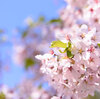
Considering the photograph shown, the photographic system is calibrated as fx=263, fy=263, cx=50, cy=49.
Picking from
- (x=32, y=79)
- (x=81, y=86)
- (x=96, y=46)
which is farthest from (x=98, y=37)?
(x=32, y=79)

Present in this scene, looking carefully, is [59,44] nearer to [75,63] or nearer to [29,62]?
[75,63]

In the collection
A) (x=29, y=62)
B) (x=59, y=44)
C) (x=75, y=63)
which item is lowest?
(x=75, y=63)

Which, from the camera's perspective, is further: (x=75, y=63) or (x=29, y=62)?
(x=29, y=62)

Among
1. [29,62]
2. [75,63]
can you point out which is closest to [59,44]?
[75,63]

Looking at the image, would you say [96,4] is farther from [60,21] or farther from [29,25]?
[29,25]

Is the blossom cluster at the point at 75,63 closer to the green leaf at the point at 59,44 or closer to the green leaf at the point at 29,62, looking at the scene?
the green leaf at the point at 59,44

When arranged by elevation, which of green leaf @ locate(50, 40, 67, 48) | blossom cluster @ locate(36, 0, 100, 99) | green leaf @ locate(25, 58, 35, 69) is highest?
green leaf @ locate(25, 58, 35, 69)

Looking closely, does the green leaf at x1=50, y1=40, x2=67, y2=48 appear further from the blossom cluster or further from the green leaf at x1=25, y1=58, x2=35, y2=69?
the green leaf at x1=25, y1=58, x2=35, y2=69

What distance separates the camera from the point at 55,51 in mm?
2463

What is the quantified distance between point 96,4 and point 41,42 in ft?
14.5

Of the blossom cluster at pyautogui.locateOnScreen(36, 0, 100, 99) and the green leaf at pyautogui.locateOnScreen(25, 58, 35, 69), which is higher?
the green leaf at pyautogui.locateOnScreen(25, 58, 35, 69)

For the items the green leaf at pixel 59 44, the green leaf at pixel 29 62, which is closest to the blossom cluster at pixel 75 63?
the green leaf at pixel 59 44

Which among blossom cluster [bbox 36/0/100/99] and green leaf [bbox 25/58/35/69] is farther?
green leaf [bbox 25/58/35/69]

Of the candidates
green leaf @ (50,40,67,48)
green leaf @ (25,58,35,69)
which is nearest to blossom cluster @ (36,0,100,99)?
green leaf @ (50,40,67,48)
